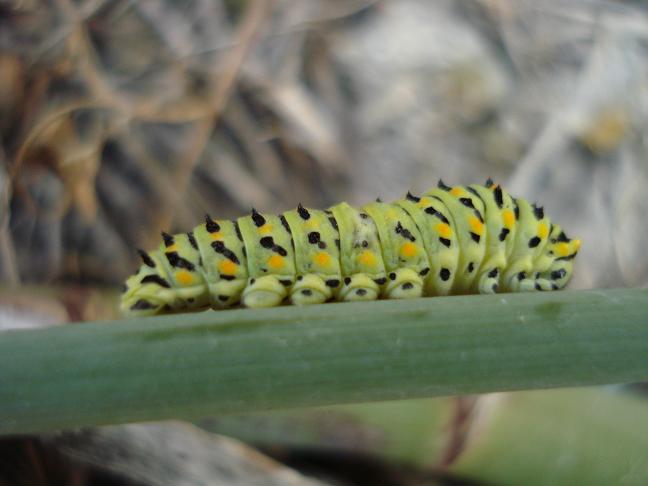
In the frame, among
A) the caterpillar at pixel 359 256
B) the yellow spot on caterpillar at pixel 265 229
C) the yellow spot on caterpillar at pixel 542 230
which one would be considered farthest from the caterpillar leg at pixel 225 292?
the yellow spot on caterpillar at pixel 542 230

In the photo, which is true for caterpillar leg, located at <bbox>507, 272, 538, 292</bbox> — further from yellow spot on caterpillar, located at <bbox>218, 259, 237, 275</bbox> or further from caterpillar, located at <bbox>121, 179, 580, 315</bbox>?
yellow spot on caterpillar, located at <bbox>218, 259, 237, 275</bbox>

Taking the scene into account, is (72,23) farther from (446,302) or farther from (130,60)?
(446,302)

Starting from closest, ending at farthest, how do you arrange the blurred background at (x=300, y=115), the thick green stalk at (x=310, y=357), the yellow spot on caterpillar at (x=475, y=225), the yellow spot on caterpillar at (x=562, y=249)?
the thick green stalk at (x=310, y=357), the yellow spot on caterpillar at (x=475, y=225), the yellow spot on caterpillar at (x=562, y=249), the blurred background at (x=300, y=115)

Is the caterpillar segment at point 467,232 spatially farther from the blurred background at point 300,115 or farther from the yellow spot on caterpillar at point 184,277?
the blurred background at point 300,115

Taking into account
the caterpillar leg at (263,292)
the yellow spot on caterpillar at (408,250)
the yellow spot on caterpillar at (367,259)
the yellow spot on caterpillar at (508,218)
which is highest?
the yellow spot on caterpillar at (508,218)

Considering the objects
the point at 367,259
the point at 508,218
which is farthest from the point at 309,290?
the point at 508,218

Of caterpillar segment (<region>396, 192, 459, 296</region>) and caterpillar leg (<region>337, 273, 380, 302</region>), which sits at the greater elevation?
caterpillar segment (<region>396, 192, 459, 296</region>)

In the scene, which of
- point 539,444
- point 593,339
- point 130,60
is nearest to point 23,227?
point 130,60

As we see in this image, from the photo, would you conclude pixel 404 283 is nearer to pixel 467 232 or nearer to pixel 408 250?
pixel 408 250

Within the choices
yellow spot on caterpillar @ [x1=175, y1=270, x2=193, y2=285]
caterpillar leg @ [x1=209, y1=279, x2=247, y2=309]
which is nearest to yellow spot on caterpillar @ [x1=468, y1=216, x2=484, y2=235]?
caterpillar leg @ [x1=209, y1=279, x2=247, y2=309]
